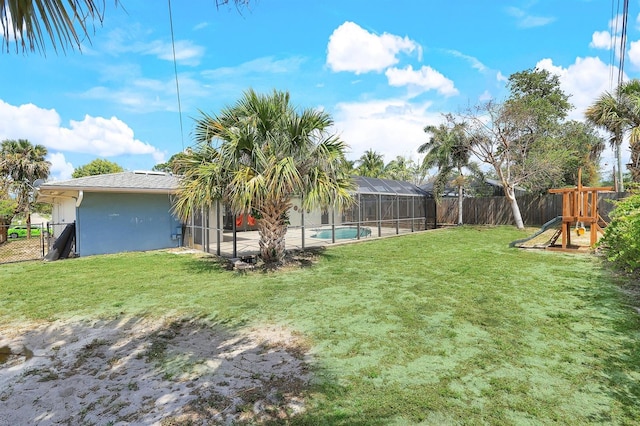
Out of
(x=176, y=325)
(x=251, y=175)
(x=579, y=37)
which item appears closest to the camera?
(x=176, y=325)

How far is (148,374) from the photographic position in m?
2.89

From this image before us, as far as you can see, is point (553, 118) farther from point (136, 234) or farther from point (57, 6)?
point (57, 6)

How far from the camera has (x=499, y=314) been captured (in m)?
4.29

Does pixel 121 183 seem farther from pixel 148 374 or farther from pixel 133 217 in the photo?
pixel 148 374

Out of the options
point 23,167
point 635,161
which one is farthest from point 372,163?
point 23,167

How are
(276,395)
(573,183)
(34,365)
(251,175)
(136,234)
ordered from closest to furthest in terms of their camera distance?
(276,395) < (34,365) < (251,175) < (136,234) < (573,183)

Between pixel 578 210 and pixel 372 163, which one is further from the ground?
pixel 372 163

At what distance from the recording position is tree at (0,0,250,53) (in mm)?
1349

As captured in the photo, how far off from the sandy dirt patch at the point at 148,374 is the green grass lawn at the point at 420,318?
1.06 feet

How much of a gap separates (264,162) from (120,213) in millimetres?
6818

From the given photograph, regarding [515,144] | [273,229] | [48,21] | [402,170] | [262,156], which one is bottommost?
[273,229]

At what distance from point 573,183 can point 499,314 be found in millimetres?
19493

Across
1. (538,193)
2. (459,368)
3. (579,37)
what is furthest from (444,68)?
(459,368)

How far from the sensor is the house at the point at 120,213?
32.0 ft
